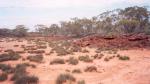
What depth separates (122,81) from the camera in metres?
14.8

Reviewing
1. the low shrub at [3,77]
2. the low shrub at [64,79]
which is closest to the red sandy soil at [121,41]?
the low shrub at [64,79]

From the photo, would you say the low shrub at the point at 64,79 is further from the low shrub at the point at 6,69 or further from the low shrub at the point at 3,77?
the low shrub at the point at 6,69

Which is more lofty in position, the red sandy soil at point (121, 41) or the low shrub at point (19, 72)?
the low shrub at point (19, 72)

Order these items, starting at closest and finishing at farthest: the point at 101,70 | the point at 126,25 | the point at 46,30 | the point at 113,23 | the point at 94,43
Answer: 1. the point at 101,70
2. the point at 94,43
3. the point at 126,25
4. the point at 113,23
5. the point at 46,30

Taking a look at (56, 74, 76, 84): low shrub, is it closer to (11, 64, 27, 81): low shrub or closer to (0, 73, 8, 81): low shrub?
(11, 64, 27, 81): low shrub

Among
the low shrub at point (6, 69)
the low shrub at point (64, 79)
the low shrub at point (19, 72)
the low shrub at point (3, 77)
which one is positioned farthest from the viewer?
the low shrub at point (6, 69)

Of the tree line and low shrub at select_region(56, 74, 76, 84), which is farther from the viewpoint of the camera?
the tree line

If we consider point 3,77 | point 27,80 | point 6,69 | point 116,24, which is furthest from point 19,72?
point 116,24

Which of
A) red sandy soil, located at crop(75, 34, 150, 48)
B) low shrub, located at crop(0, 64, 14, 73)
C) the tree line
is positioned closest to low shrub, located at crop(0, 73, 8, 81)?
low shrub, located at crop(0, 64, 14, 73)

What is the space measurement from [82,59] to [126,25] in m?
46.5

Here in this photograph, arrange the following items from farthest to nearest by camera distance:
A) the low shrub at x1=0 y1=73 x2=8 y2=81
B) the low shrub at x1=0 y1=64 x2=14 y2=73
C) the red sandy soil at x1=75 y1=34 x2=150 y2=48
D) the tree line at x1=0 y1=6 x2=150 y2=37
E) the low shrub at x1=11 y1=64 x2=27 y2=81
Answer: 1. the tree line at x1=0 y1=6 x2=150 y2=37
2. the red sandy soil at x1=75 y1=34 x2=150 y2=48
3. the low shrub at x1=0 y1=64 x2=14 y2=73
4. the low shrub at x1=0 y1=73 x2=8 y2=81
5. the low shrub at x1=11 y1=64 x2=27 y2=81

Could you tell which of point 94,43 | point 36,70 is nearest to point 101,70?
point 36,70

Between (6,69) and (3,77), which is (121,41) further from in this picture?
(3,77)

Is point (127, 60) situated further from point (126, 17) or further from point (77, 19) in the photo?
point (77, 19)
